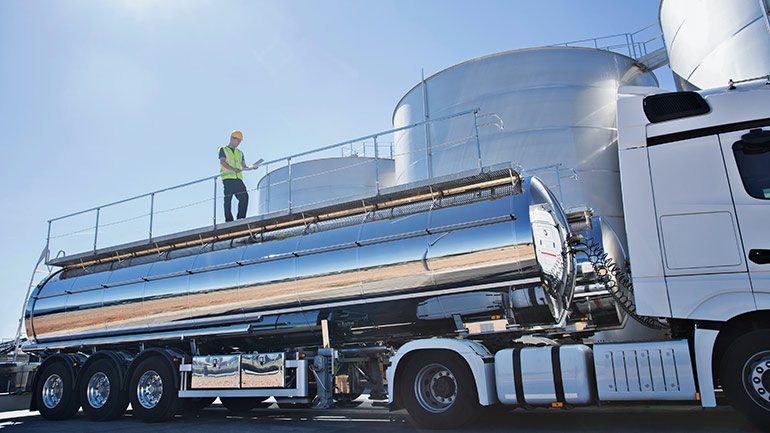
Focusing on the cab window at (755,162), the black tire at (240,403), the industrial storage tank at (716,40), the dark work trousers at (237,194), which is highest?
the industrial storage tank at (716,40)

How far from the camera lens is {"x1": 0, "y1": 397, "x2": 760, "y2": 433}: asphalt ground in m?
6.97

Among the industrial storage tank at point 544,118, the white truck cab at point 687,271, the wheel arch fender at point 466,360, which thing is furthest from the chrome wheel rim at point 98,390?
the industrial storage tank at point 544,118

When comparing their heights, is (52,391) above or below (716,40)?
below

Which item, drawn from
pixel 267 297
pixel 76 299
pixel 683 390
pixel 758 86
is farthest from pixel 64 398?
pixel 758 86

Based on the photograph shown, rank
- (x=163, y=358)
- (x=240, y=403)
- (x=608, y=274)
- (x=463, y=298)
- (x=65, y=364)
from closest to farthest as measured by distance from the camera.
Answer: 1. (x=463, y=298)
2. (x=608, y=274)
3. (x=163, y=358)
4. (x=240, y=403)
5. (x=65, y=364)

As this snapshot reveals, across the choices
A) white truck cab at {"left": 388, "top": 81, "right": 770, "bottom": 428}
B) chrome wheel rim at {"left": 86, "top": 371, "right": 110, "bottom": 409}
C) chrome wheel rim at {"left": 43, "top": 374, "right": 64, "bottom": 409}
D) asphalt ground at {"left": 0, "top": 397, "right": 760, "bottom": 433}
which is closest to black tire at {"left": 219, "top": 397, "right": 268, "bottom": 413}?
asphalt ground at {"left": 0, "top": 397, "right": 760, "bottom": 433}

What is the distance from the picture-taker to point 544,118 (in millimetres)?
17016

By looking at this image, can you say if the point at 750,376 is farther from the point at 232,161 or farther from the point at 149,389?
the point at 232,161

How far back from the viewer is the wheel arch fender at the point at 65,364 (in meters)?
11.3

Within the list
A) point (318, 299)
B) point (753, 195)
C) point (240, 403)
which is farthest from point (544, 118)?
point (240, 403)

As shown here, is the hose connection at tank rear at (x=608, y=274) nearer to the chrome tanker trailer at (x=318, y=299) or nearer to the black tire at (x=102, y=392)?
the chrome tanker trailer at (x=318, y=299)

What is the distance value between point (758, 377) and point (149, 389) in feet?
31.4

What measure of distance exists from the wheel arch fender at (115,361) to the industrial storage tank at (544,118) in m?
9.39

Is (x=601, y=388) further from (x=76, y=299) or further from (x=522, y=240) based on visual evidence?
(x=76, y=299)
